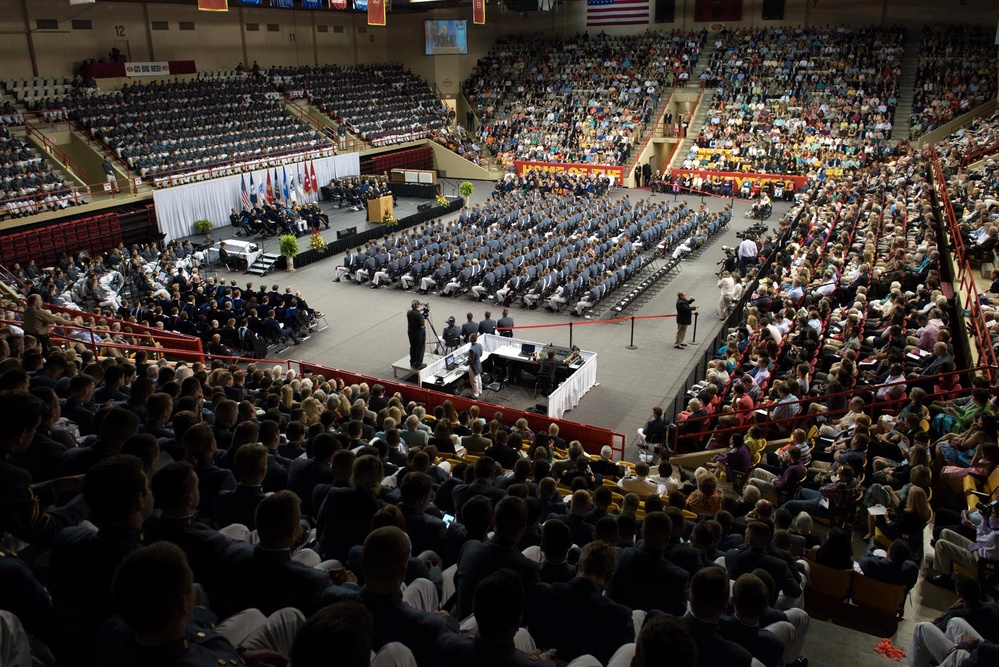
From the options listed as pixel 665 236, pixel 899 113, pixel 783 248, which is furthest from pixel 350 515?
pixel 899 113

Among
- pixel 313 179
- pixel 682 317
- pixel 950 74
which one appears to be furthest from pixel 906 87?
pixel 313 179

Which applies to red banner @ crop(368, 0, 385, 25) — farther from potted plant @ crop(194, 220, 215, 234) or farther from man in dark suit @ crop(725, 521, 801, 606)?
man in dark suit @ crop(725, 521, 801, 606)

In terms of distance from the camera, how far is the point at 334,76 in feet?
132

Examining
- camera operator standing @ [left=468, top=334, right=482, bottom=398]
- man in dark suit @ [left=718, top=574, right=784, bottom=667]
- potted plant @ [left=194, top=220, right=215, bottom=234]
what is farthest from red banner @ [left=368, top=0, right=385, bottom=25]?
man in dark suit @ [left=718, top=574, right=784, bottom=667]

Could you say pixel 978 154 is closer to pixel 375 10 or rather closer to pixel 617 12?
pixel 375 10

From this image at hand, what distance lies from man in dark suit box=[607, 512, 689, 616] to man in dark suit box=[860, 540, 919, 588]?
7.50ft

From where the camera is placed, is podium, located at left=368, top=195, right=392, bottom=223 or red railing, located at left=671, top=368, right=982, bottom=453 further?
podium, located at left=368, top=195, right=392, bottom=223

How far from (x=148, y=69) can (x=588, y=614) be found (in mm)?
35013

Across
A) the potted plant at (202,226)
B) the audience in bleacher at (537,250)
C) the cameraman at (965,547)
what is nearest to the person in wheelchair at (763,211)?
the audience in bleacher at (537,250)

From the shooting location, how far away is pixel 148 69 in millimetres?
31906

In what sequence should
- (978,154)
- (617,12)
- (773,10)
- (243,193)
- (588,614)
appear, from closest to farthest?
(588,614)
(978,154)
(243,193)
(773,10)
(617,12)

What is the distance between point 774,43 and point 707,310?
29.0m

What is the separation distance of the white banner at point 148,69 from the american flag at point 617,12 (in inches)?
1067

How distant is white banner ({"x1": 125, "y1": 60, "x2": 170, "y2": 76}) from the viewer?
31.1m
